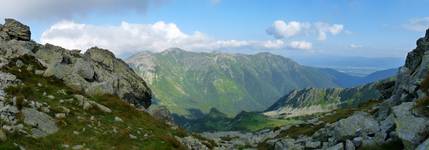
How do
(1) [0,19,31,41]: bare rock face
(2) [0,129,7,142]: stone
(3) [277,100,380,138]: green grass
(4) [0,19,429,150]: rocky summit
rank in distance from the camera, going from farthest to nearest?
(3) [277,100,380,138]: green grass
(1) [0,19,31,41]: bare rock face
(4) [0,19,429,150]: rocky summit
(2) [0,129,7,142]: stone

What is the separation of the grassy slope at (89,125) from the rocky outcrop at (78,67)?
4.14 m

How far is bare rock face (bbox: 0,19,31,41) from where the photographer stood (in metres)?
73.1

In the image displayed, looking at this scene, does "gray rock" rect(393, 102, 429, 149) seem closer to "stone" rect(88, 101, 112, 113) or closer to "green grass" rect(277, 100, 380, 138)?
"stone" rect(88, 101, 112, 113)

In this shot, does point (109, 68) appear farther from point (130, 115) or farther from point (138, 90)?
point (130, 115)

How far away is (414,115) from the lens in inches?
1091

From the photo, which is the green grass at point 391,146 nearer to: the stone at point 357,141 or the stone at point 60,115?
the stone at point 357,141

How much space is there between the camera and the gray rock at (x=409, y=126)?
24.8 metres

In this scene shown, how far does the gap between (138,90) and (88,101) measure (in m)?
31.8

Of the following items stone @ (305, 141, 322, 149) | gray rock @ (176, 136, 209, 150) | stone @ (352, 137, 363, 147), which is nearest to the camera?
stone @ (352, 137, 363, 147)

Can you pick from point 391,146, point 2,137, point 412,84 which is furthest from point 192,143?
point 391,146

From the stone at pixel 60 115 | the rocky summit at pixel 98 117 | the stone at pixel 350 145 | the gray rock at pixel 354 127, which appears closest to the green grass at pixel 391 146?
the rocky summit at pixel 98 117

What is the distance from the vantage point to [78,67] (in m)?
65.4

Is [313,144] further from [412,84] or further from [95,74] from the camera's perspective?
[95,74]

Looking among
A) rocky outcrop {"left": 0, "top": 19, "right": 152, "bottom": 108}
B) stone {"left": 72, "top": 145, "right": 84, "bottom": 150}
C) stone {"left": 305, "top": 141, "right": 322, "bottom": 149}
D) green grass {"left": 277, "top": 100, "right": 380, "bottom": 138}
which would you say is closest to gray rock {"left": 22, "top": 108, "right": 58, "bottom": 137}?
stone {"left": 72, "top": 145, "right": 84, "bottom": 150}
